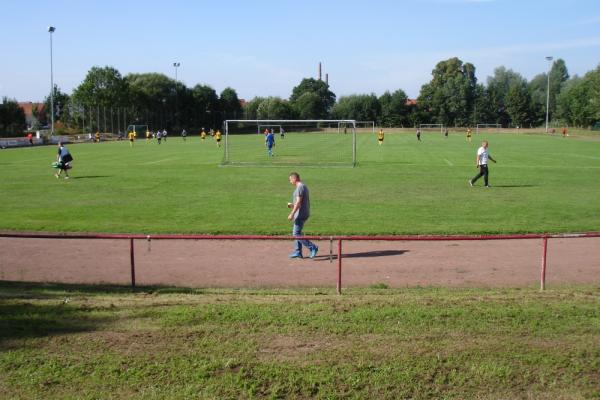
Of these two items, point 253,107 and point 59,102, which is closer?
point 59,102

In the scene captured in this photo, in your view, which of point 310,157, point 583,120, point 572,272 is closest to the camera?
point 572,272

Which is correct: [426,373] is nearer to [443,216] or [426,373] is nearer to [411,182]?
[443,216]

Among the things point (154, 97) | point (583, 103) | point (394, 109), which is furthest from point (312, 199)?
point (394, 109)

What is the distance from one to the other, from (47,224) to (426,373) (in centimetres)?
1317

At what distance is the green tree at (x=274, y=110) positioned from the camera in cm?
10681

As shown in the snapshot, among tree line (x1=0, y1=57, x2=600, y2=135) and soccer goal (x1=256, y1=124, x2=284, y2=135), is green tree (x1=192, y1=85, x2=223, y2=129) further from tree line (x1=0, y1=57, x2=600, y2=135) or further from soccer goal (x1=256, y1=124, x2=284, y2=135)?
soccer goal (x1=256, y1=124, x2=284, y2=135)

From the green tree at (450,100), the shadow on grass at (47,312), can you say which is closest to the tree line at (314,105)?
the green tree at (450,100)

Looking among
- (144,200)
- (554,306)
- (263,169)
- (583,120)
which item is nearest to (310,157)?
(263,169)

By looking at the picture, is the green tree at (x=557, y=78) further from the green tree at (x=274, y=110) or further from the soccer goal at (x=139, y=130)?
the soccer goal at (x=139, y=130)

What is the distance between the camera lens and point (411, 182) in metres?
26.1

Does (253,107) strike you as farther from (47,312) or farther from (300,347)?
(300,347)

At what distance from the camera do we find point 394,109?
394 feet

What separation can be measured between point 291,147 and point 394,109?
69719 millimetres

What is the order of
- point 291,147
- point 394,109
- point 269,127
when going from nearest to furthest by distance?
point 269,127, point 291,147, point 394,109
